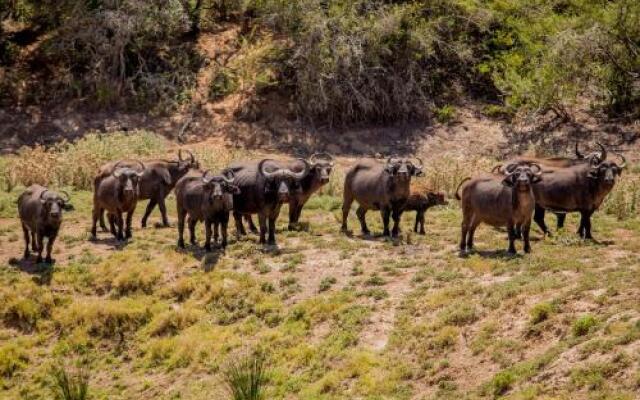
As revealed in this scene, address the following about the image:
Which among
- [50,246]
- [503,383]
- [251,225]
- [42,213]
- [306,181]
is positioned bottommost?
[503,383]

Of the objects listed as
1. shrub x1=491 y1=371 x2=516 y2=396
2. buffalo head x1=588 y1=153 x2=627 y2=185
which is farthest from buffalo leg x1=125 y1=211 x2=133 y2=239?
shrub x1=491 y1=371 x2=516 y2=396

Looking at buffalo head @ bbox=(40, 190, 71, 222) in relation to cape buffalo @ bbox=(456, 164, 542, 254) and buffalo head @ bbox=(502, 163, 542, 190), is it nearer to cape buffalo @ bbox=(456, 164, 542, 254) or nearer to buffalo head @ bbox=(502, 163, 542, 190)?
cape buffalo @ bbox=(456, 164, 542, 254)

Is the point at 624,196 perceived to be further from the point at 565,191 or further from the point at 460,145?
the point at 460,145

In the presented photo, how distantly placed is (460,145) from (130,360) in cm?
2052

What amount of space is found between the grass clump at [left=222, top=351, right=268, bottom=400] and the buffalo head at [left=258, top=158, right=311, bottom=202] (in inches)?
206

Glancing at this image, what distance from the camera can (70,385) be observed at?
16391mm

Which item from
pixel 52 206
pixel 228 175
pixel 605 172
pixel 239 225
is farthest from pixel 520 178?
pixel 52 206

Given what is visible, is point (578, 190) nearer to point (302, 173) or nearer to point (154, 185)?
point (302, 173)

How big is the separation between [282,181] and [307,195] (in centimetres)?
262

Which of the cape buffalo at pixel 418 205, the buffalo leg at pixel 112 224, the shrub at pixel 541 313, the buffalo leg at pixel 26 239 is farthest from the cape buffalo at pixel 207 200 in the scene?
the shrub at pixel 541 313

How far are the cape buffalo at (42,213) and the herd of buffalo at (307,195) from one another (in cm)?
2

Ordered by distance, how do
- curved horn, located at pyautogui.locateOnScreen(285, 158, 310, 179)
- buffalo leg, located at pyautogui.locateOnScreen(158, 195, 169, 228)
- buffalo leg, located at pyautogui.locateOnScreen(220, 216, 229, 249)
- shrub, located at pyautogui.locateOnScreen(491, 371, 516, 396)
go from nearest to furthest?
shrub, located at pyautogui.locateOnScreen(491, 371, 516, 396) < buffalo leg, located at pyautogui.locateOnScreen(220, 216, 229, 249) < curved horn, located at pyautogui.locateOnScreen(285, 158, 310, 179) < buffalo leg, located at pyautogui.locateOnScreen(158, 195, 169, 228)

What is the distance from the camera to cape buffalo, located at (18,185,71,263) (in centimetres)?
2009

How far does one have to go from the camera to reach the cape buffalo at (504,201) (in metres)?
19.2
